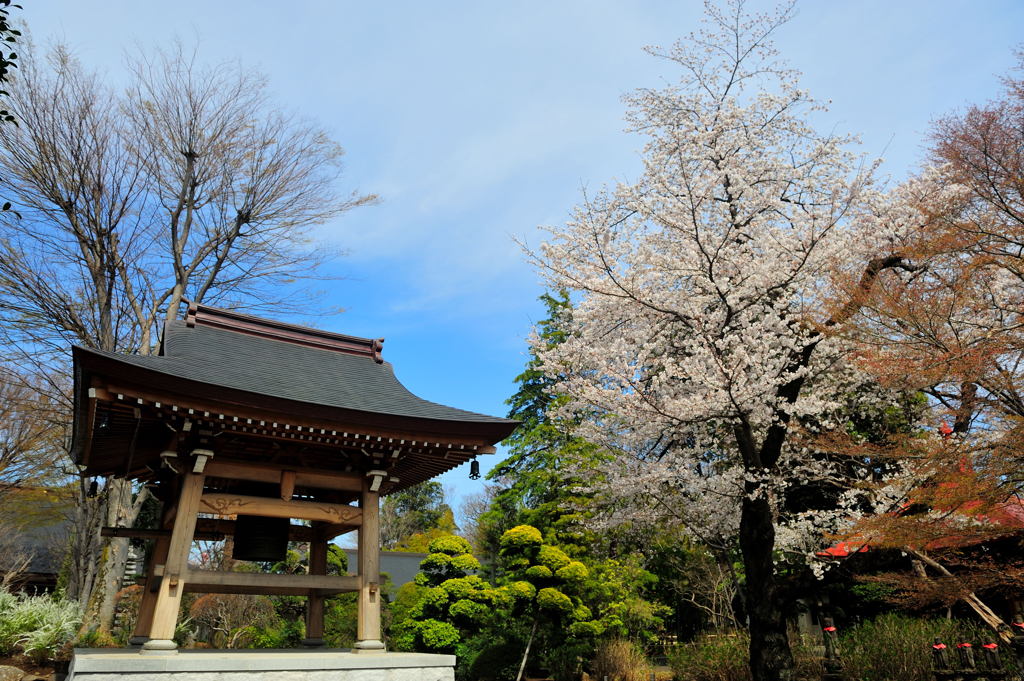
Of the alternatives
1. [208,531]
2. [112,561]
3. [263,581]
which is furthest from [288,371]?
[112,561]

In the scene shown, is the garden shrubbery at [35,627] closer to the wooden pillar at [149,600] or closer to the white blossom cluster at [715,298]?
the wooden pillar at [149,600]

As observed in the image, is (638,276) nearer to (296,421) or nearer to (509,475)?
(296,421)

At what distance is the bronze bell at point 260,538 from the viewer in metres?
7.27

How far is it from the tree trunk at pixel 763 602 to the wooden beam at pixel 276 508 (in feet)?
17.9

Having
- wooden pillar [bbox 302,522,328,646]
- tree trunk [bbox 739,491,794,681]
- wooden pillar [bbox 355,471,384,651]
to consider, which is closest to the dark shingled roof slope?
wooden pillar [bbox 355,471,384,651]

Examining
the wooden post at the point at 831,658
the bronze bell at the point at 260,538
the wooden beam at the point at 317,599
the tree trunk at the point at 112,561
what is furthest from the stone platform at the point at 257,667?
the tree trunk at the point at 112,561

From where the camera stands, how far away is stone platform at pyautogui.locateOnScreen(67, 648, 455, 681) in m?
5.40

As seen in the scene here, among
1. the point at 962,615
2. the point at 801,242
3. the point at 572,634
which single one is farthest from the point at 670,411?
the point at 962,615

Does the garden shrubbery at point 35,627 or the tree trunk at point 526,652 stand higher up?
the garden shrubbery at point 35,627

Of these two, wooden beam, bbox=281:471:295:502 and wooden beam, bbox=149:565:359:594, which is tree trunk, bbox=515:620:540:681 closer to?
wooden beam, bbox=149:565:359:594

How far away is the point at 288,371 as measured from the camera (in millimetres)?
8195

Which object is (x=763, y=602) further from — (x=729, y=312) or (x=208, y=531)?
(x=208, y=531)

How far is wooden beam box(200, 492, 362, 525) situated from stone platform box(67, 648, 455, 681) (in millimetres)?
1416

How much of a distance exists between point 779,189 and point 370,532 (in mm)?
8136
